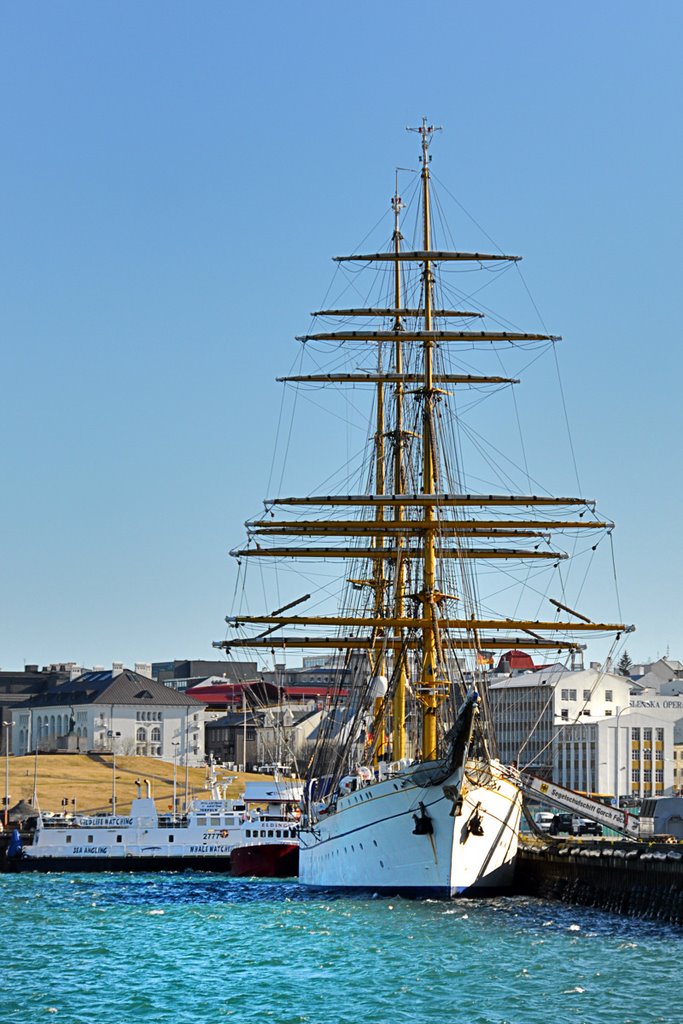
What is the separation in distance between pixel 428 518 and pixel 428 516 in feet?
0.31

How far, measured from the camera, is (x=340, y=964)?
149 feet

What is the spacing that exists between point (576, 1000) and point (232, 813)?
2377 inches

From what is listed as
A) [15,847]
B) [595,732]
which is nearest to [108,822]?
[15,847]

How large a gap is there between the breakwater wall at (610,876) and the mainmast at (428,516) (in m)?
5.46

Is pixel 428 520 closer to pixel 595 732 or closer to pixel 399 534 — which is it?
pixel 399 534

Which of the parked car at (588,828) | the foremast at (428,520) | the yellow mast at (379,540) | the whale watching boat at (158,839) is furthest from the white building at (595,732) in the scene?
the foremast at (428,520)

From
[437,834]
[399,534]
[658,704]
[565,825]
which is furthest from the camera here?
[658,704]

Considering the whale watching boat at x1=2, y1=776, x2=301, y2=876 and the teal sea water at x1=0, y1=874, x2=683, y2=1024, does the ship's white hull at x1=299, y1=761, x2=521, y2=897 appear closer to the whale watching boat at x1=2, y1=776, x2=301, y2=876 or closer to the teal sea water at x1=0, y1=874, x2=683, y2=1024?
the teal sea water at x1=0, y1=874, x2=683, y2=1024

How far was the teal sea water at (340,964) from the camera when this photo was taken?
1517 inches

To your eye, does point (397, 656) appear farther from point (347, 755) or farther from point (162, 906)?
point (162, 906)

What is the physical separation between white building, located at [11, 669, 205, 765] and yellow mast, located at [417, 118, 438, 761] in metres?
107

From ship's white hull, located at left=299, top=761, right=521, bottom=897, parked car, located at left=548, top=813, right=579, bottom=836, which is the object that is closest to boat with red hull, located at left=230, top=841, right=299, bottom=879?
parked car, located at left=548, top=813, right=579, bottom=836

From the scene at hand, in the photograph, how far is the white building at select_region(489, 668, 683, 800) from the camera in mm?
152000

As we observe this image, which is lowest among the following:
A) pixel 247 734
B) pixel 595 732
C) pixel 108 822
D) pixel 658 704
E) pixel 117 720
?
pixel 108 822
